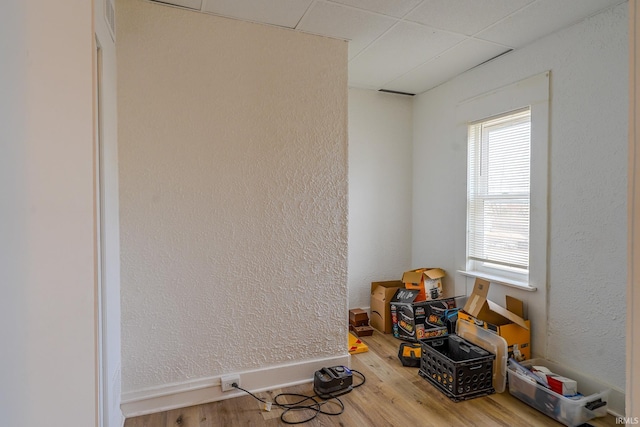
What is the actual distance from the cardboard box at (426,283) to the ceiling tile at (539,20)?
210cm

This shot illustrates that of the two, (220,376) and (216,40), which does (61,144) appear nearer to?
(216,40)

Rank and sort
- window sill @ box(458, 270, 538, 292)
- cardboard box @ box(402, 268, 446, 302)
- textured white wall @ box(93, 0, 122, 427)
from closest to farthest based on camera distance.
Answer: textured white wall @ box(93, 0, 122, 427) → window sill @ box(458, 270, 538, 292) → cardboard box @ box(402, 268, 446, 302)

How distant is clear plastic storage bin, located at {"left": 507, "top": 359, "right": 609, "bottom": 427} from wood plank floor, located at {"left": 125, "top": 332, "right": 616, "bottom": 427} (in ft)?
0.15

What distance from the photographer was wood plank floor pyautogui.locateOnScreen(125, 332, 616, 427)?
6.31ft

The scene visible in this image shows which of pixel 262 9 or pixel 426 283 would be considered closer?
pixel 262 9

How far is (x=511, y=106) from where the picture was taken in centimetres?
265

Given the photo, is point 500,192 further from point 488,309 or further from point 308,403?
point 308,403

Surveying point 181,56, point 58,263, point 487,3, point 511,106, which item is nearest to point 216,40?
point 181,56

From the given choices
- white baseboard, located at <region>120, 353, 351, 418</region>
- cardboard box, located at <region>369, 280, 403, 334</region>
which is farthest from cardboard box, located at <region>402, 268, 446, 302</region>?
white baseboard, located at <region>120, 353, 351, 418</region>

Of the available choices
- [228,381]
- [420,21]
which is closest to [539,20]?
[420,21]

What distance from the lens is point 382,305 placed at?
3318 millimetres

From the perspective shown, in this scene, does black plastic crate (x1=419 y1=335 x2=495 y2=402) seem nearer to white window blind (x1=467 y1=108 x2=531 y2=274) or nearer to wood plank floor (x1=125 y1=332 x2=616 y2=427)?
wood plank floor (x1=125 y1=332 x2=616 y2=427)

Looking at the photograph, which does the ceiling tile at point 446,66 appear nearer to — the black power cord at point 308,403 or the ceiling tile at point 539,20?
the ceiling tile at point 539,20

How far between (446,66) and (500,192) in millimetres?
1225
